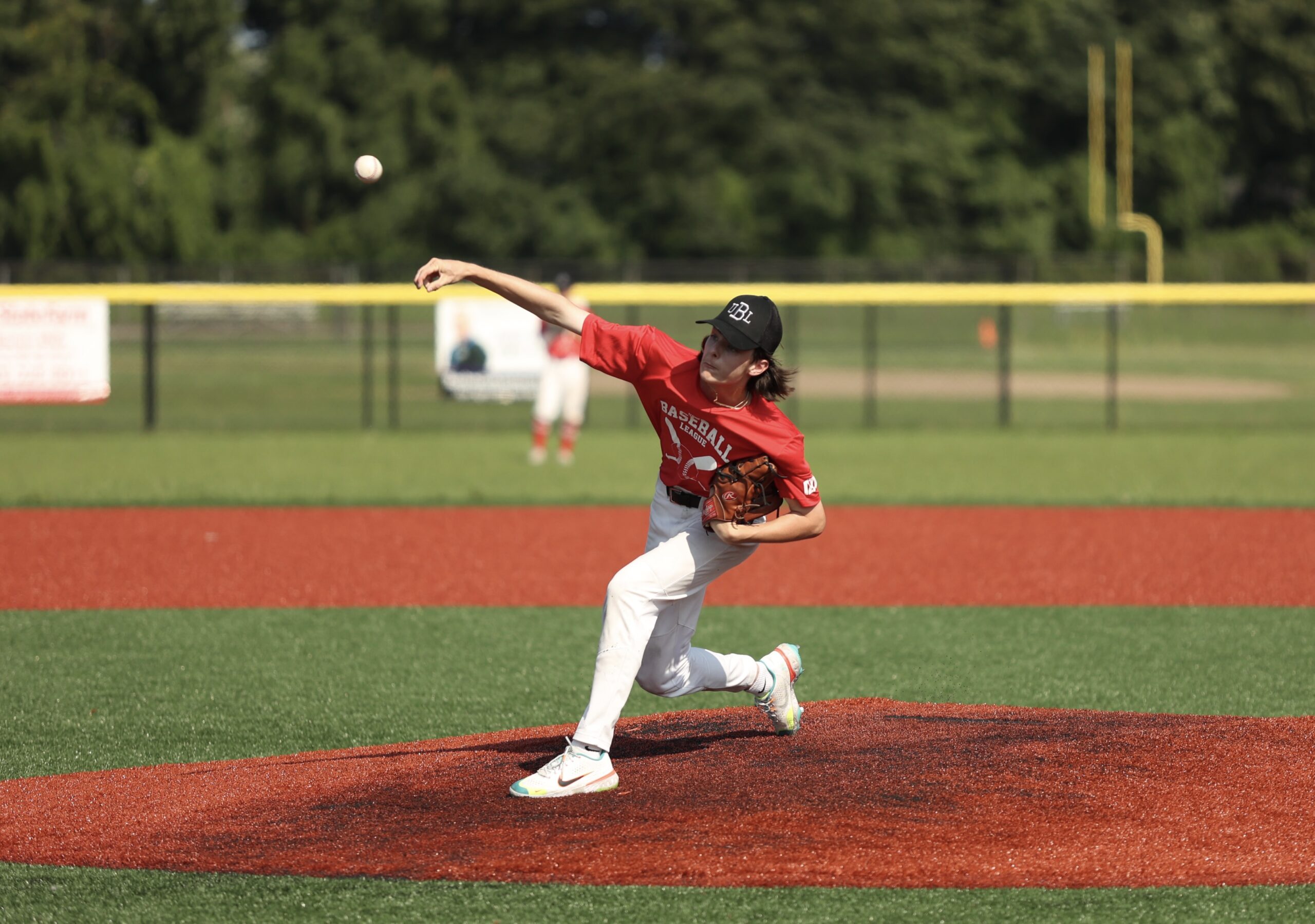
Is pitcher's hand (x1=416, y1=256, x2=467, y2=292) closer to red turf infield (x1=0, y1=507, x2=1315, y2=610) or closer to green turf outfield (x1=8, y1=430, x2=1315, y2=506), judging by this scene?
red turf infield (x1=0, y1=507, x2=1315, y2=610)

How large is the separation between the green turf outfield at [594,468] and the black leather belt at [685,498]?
8.88m

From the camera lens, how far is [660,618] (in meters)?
5.34

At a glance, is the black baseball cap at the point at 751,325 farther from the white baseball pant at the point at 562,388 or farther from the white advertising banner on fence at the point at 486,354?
the white advertising banner on fence at the point at 486,354

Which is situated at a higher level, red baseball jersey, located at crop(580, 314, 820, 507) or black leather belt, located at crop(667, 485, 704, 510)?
red baseball jersey, located at crop(580, 314, 820, 507)


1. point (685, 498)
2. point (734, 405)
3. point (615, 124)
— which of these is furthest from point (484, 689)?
point (615, 124)

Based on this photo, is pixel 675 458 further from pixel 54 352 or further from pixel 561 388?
pixel 54 352

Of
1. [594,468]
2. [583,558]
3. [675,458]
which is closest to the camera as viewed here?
[675,458]

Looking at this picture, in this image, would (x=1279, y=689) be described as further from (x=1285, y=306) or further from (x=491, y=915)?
(x=1285, y=306)

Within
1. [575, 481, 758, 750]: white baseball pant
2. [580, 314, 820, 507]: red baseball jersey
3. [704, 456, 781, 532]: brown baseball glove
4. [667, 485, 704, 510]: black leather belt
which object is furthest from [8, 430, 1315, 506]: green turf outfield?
[704, 456, 781, 532]: brown baseball glove

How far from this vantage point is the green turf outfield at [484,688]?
4.16 metres

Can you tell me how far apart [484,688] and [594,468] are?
975cm

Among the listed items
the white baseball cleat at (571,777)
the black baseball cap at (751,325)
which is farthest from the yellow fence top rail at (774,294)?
the white baseball cleat at (571,777)

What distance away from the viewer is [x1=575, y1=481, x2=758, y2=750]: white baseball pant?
5082 mm

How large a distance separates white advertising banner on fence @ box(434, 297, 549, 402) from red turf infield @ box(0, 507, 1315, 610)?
7932mm
